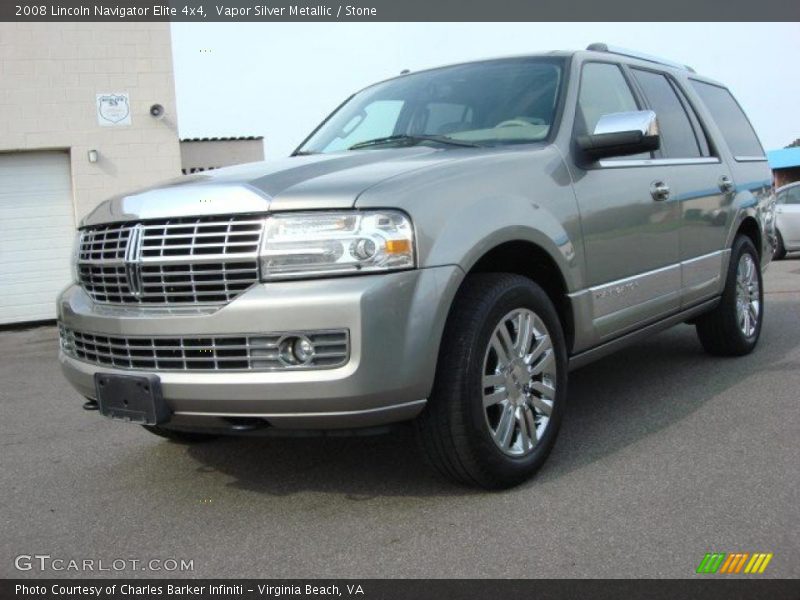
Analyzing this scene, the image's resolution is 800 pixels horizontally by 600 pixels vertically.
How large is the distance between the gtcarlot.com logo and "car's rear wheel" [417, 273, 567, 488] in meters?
1.01

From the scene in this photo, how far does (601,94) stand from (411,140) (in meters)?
1.12

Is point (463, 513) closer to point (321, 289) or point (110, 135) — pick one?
point (321, 289)

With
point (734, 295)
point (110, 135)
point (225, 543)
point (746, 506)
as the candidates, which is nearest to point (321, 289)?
point (225, 543)

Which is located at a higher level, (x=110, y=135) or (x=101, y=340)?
(x=110, y=135)

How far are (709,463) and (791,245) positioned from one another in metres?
13.4

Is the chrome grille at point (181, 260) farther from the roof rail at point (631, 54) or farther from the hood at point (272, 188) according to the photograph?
the roof rail at point (631, 54)

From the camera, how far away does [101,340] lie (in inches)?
138

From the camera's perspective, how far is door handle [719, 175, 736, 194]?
5484mm

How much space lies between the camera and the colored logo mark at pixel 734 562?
273cm

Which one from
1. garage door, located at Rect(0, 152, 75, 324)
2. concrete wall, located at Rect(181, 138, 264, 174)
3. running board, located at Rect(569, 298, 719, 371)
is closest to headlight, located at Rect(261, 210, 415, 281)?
running board, located at Rect(569, 298, 719, 371)

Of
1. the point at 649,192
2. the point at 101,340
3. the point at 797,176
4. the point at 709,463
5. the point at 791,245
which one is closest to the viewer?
the point at 101,340

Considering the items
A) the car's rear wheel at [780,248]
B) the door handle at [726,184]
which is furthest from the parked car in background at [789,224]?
Answer: the door handle at [726,184]

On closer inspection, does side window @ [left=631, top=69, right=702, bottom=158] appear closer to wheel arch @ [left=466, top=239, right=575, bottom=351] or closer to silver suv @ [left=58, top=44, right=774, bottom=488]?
silver suv @ [left=58, top=44, right=774, bottom=488]

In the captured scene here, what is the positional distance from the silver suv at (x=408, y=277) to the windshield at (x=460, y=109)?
0.6 inches
